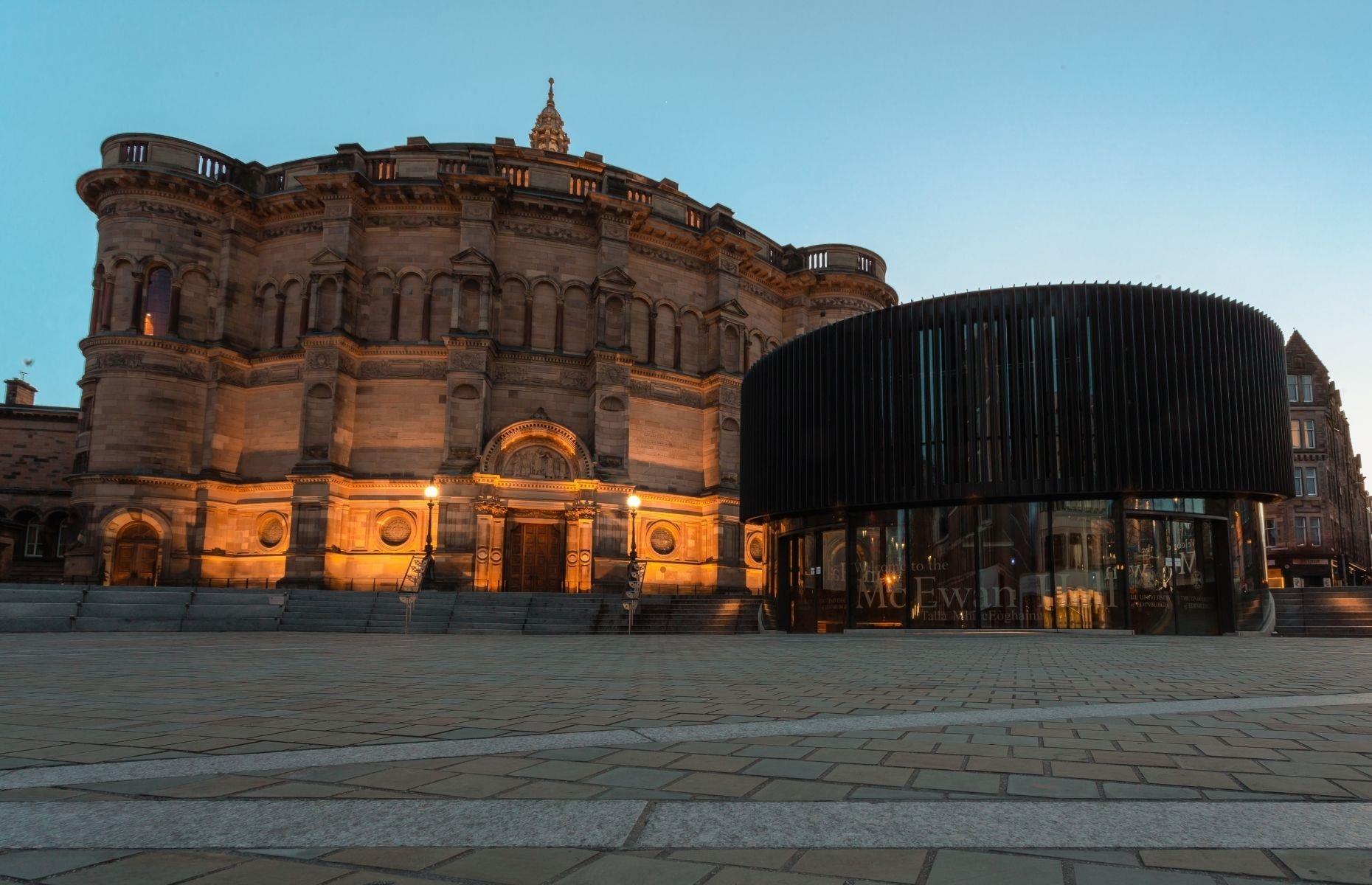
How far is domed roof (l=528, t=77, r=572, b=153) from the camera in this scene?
49.3m

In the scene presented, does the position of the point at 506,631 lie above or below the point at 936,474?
below

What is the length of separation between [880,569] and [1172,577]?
7.44 meters

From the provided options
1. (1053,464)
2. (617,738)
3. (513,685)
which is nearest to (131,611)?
(513,685)

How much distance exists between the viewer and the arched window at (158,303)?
120ft

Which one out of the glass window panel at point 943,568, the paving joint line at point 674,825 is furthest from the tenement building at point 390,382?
the paving joint line at point 674,825

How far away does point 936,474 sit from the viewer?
2328 centimetres

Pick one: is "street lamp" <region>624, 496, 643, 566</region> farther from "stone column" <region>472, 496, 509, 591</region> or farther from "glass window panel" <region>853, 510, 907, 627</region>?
"glass window panel" <region>853, 510, 907, 627</region>

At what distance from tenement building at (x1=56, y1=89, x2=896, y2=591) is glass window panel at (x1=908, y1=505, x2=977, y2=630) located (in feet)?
50.2

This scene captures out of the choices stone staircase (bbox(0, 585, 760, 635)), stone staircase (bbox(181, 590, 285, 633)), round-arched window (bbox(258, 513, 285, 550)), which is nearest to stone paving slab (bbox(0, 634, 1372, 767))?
stone staircase (bbox(0, 585, 760, 635))

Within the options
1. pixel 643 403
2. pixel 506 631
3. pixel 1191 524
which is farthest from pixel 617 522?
pixel 1191 524

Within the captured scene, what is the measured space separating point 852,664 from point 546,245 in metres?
30.3

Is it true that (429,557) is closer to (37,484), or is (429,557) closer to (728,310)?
(728,310)

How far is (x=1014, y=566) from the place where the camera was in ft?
72.6

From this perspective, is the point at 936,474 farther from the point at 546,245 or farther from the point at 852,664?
the point at 546,245
